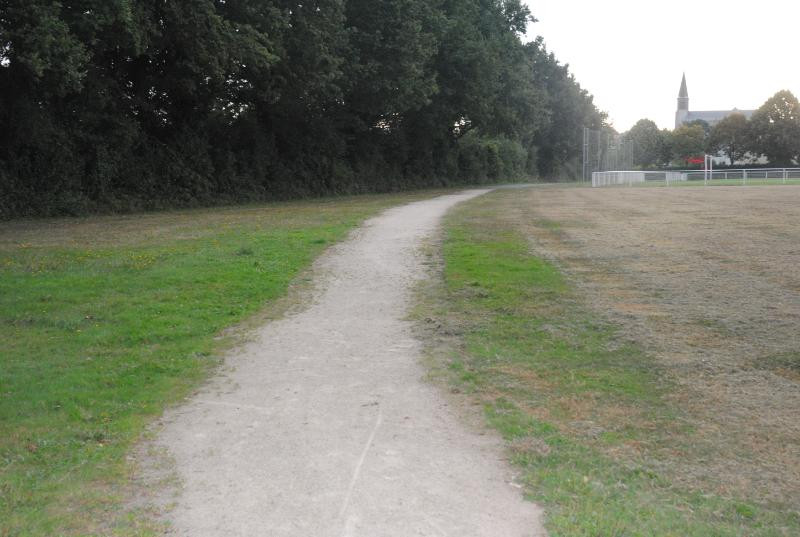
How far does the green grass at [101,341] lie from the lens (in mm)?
4211

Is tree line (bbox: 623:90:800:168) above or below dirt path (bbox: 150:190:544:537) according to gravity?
above

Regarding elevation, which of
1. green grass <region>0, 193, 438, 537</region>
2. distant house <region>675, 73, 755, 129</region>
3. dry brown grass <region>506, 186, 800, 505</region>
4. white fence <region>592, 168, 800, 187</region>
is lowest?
white fence <region>592, 168, 800, 187</region>

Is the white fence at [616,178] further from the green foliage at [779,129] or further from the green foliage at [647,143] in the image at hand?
the green foliage at [779,129]

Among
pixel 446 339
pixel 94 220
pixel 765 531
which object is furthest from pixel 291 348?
pixel 94 220

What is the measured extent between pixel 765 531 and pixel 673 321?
4767 millimetres

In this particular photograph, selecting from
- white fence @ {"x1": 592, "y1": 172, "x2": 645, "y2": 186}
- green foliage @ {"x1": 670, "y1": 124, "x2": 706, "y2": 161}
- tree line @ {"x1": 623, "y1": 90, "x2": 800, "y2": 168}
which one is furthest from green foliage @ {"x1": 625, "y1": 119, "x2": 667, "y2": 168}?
white fence @ {"x1": 592, "y1": 172, "x2": 645, "y2": 186}

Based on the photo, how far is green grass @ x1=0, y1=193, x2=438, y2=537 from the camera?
13.8 ft

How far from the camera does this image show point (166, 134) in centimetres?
2834

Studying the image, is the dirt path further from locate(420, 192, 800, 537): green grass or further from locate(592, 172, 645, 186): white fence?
locate(592, 172, 645, 186): white fence

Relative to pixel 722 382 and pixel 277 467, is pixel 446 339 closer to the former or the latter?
pixel 722 382

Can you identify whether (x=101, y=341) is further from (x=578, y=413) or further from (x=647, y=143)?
(x=647, y=143)

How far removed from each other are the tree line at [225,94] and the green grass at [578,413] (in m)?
13.2

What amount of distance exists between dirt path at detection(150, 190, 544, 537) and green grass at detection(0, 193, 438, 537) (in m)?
0.41

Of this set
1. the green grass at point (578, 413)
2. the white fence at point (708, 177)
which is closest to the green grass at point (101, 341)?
the green grass at point (578, 413)
